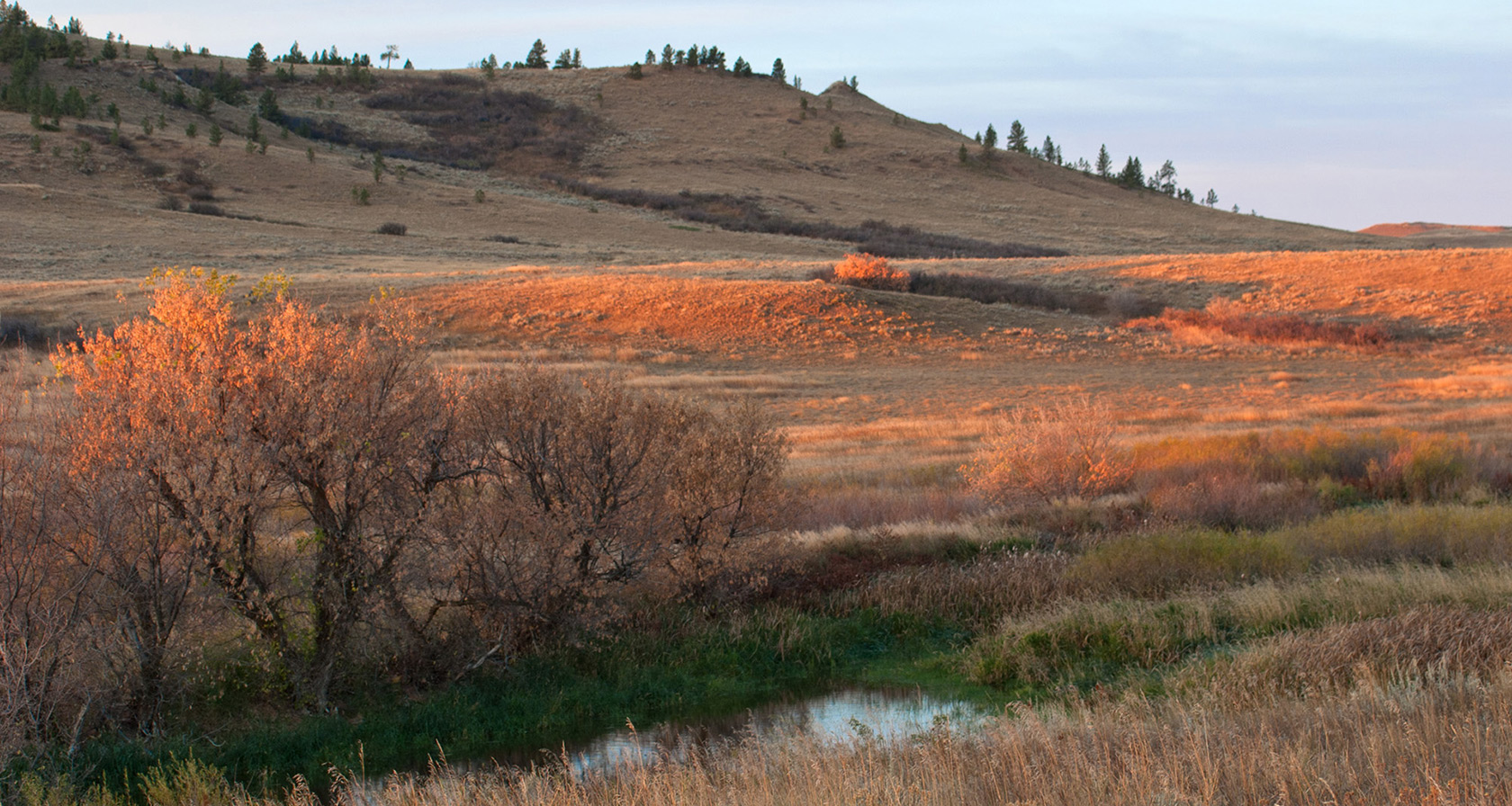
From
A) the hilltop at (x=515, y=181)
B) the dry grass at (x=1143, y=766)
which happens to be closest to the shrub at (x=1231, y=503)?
the dry grass at (x=1143, y=766)

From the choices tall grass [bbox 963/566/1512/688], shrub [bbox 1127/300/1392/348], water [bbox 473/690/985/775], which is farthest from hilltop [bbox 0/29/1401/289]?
tall grass [bbox 963/566/1512/688]

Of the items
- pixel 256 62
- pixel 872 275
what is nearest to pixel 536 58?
pixel 256 62

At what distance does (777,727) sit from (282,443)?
5117 mm

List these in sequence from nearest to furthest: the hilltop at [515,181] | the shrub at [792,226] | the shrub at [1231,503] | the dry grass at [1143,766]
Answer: the dry grass at [1143,766] → the shrub at [1231,503] → the hilltop at [515,181] → the shrub at [792,226]

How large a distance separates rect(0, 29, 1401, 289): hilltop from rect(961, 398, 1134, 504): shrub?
108ft

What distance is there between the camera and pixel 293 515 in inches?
423

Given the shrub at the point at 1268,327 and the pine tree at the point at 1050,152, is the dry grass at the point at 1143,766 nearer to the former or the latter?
the shrub at the point at 1268,327

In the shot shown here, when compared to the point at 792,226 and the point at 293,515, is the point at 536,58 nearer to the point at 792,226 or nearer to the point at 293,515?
the point at 792,226

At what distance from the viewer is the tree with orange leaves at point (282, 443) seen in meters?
9.08

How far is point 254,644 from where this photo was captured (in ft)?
33.1

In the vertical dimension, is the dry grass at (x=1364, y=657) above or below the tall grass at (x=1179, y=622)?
above

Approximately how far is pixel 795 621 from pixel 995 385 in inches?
729

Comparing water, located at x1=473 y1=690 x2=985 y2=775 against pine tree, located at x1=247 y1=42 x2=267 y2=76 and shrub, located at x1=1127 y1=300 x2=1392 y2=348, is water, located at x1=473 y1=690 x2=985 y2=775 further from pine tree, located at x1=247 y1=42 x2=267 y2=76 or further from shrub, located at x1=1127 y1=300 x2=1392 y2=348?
pine tree, located at x1=247 y1=42 x2=267 y2=76

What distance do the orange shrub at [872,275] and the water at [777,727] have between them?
33.2 meters
